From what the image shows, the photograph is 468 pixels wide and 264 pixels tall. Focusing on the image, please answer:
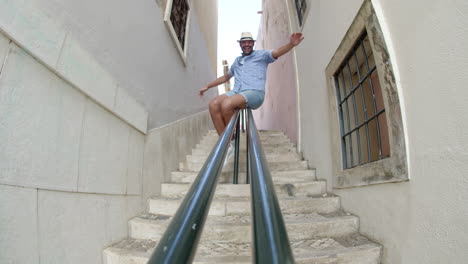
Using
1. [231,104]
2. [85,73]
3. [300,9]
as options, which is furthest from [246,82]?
[85,73]

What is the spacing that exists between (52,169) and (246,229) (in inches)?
38.4

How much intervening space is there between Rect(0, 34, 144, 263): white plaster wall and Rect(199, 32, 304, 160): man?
3.16 ft

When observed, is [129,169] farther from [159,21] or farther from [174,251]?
[159,21]

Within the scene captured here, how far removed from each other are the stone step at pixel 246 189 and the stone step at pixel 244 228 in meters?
0.37

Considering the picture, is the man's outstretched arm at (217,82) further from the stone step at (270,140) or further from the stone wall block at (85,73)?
the stone wall block at (85,73)

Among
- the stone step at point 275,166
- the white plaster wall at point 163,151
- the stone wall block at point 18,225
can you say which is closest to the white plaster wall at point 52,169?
the stone wall block at point 18,225

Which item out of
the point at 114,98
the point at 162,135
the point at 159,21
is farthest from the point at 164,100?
the point at 114,98

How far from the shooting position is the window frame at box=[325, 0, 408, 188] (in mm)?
1092

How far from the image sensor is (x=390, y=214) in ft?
3.77

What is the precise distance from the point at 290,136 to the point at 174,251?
10.1ft

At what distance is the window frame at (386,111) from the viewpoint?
1.09m

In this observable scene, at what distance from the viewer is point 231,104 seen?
2092mm

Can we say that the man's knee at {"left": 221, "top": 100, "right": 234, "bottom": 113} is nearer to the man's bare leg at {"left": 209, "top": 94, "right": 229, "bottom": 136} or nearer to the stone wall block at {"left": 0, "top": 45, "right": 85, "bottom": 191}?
the man's bare leg at {"left": 209, "top": 94, "right": 229, "bottom": 136}

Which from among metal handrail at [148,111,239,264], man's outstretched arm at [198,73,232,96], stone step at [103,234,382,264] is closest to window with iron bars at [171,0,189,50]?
man's outstretched arm at [198,73,232,96]
